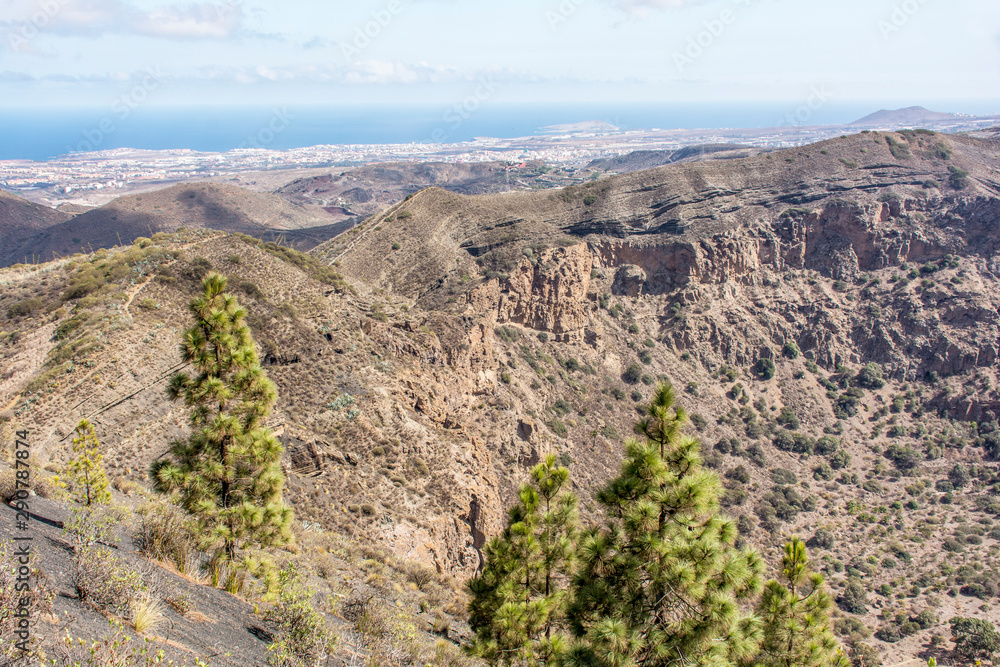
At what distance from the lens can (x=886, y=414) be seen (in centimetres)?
4231

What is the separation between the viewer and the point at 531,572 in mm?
8945

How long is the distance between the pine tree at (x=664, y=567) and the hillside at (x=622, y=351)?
7786 mm

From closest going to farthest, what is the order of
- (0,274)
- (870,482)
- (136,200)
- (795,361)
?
(0,274)
(870,482)
(795,361)
(136,200)

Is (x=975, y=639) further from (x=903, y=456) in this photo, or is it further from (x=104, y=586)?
(x=104, y=586)

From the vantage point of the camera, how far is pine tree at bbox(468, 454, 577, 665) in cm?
873

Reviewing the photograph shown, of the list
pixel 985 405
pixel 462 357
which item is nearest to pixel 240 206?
pixel 462 357

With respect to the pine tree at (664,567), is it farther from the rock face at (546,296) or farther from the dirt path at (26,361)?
the rock face at (546,296)

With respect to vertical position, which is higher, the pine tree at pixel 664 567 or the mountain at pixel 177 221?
the mountain at pixel 177 221

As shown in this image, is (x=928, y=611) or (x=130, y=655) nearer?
(x=130, y=655)

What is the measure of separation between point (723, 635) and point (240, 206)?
98352mm

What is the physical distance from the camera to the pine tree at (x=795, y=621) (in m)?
8.29

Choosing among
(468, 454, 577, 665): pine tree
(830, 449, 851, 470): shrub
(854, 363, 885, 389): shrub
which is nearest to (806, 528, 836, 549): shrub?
(830, 449, 851, 470): shrub

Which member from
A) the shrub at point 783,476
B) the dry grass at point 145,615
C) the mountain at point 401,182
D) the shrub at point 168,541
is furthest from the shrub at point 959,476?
the mountain at point 401,182

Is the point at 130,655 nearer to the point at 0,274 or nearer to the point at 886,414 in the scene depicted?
the point at 0,274
